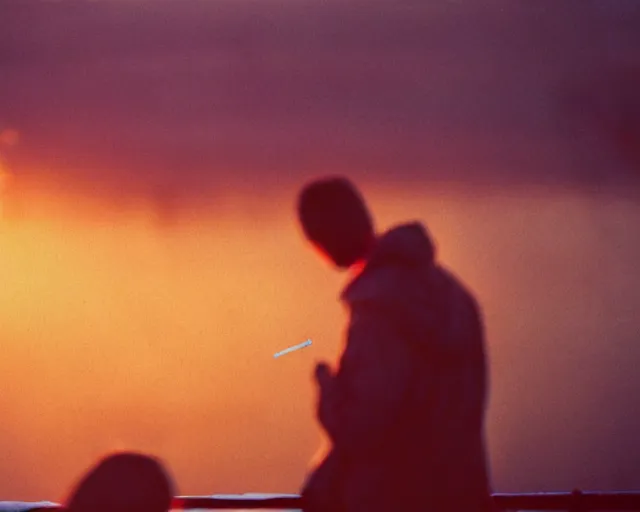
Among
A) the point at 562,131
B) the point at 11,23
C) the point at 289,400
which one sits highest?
the point at 11,23

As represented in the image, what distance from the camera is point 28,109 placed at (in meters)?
3.10

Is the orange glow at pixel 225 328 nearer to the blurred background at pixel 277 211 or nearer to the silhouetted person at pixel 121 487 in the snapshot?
the blurred background at pixel 277 211

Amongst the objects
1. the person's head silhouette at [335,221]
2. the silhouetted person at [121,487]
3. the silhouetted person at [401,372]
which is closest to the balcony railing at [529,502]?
the silhouetted person at [121,487]

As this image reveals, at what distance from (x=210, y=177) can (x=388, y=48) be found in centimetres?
76

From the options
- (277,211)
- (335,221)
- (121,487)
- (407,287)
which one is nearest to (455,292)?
(407,287)

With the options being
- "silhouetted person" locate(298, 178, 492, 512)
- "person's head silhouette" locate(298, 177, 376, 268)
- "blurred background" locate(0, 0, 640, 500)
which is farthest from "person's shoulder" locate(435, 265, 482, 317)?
"blurred background" locate(0, 0, 640, 500)

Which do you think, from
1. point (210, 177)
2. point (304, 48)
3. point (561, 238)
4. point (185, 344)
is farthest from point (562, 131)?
point (185, 344)

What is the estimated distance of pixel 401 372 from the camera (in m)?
1.33

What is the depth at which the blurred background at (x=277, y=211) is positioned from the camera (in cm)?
299

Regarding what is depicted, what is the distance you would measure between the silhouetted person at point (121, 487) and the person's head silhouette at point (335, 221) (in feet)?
1.79

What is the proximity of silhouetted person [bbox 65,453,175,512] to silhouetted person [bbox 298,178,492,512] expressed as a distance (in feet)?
1.13

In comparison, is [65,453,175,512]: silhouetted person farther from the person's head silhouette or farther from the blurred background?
the blurred background

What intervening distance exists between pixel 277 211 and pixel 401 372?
1.79 meters

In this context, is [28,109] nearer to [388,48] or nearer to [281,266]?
[281,266]
